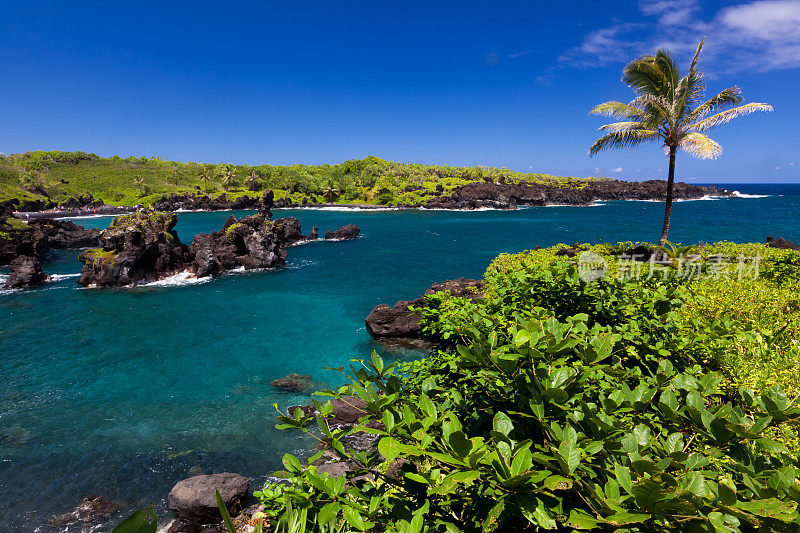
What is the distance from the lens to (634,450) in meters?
2.39

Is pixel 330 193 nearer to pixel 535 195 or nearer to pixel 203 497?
pixel 535 195

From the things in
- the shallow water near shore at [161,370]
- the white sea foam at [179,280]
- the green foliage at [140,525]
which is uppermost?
the green foliage at [140,525]

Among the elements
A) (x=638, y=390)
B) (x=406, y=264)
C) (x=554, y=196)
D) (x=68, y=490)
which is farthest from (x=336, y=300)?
(x=554, y=196)

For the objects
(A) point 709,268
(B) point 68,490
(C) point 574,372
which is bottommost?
(B) point 68,490

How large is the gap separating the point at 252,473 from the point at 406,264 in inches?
1294

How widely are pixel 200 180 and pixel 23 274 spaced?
162154 millimetres

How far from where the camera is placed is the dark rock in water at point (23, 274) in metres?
33.6

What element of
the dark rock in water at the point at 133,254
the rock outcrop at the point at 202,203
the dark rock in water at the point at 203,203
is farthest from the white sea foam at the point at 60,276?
the rock outcrop at the point at 202,203

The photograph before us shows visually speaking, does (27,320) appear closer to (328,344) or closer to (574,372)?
(328,344)

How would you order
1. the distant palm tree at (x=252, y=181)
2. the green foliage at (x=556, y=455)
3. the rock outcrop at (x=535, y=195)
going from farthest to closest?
1. the distant palm tree at (x=252, y=181)
2. the rock outcrop at (x=535, y=195)
3. the green foliage at (x=556, y=455)

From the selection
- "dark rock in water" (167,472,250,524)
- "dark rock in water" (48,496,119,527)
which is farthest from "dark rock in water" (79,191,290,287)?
"dark rock in water" (167,472,250,524)

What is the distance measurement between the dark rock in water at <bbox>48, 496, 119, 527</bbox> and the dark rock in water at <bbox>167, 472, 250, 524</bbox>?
66.3 inches

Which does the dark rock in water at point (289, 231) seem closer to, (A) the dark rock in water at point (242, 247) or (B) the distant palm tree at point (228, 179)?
(A) the dark rock in water at point (242, 247)

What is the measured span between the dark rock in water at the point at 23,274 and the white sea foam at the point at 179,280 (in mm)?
9614
